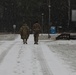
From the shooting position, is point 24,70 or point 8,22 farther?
point 8,22

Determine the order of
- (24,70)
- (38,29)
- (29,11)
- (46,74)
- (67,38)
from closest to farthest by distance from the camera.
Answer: (46,74), (24,70), (38,29), (67,38), (29,11)

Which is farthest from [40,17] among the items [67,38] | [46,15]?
[67,38]

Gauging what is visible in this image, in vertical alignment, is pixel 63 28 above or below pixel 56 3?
below

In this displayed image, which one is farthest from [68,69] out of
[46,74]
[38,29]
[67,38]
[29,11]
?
[29,11]

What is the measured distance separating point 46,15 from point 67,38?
191 feet

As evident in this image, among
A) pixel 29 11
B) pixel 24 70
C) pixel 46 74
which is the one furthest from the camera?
pixel 29 11

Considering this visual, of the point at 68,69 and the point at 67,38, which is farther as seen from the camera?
the point at 67,38

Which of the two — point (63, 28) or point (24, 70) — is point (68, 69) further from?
point (63, 28)

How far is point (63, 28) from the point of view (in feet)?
306

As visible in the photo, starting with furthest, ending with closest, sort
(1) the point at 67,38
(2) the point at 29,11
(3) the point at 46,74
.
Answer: (2) the point at 29,11 < (1) the point at 67,38 < (3) the point at 46,74

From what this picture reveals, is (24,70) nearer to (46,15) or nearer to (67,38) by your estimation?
(67,38)

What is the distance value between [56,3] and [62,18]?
4.25 meters

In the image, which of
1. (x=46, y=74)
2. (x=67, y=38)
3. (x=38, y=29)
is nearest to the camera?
(x=46, y=74)

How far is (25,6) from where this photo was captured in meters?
94.0
